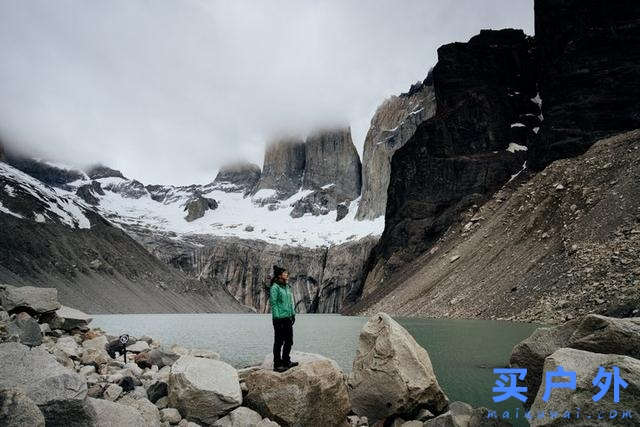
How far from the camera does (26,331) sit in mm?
14523

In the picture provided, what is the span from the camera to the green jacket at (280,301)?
11648 mm

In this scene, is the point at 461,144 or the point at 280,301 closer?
the point at 280,301

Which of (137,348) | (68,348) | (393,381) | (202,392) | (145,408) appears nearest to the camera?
(145,408)

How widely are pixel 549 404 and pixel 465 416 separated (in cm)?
279

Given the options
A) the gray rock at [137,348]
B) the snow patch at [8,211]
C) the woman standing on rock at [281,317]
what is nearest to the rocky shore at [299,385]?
the woman standing on rock at [281,317]

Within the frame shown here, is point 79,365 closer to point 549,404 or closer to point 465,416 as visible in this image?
point 465,416

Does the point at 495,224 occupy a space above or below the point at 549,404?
above

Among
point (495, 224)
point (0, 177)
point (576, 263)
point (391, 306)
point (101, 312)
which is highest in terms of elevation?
point (0, 177)

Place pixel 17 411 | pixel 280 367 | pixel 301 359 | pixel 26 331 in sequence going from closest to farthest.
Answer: pixel 17 411
pixel 280 367
pixel 301 359
pixel 26 331

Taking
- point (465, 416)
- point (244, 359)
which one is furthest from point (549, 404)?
point (244, 359)

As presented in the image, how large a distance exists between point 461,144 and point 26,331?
100949 millimetres

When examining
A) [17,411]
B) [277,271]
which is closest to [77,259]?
[277,271]

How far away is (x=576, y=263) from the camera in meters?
42.4

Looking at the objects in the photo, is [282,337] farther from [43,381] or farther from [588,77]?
[588,77]
